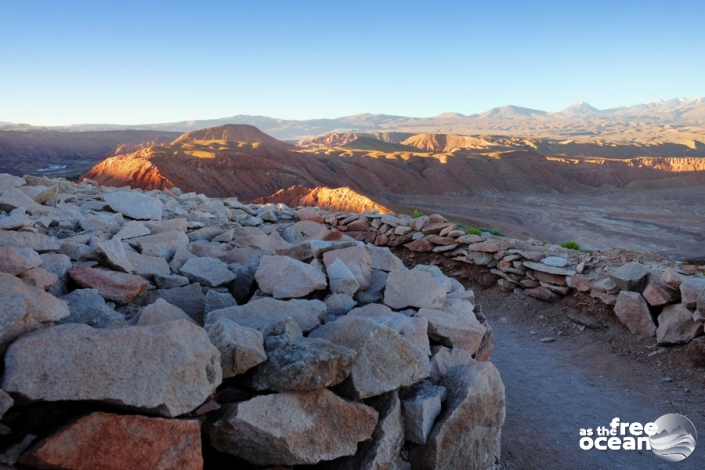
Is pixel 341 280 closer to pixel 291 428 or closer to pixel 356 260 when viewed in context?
pixel 356 260

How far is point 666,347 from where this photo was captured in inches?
236

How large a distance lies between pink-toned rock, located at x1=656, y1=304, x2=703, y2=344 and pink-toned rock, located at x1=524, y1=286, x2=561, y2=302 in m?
1.65

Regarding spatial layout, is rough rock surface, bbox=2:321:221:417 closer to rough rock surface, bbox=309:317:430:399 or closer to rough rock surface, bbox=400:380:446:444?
rough rock surface, bbox=309:317:430:399

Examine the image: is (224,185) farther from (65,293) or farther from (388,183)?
(65,293)

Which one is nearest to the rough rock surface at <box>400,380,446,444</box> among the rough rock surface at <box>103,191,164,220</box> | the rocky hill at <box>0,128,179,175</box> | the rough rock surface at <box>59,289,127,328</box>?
the rough rock surface at <box>59,289,127,328</box>

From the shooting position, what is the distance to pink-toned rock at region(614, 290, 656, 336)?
6.20 metres

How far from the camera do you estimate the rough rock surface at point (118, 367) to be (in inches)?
84.0

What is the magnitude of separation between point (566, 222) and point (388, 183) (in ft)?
47.1

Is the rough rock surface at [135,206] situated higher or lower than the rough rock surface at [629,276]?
higher

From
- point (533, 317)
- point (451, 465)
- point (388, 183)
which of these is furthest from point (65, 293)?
point (388, 183)

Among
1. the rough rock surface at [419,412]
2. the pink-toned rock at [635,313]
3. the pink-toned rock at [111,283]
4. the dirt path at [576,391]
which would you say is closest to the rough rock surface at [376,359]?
the rough rock surface at [419,412]

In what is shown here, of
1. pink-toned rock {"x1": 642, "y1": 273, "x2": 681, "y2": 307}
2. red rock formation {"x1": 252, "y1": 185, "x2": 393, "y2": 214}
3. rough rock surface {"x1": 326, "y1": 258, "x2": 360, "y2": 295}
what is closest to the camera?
rough rock surface {"x1": 326, "y1": 258, "x2": 360, "y2": 295}

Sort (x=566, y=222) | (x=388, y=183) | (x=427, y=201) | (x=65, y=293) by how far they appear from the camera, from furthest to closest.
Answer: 1. (x=388, y=183)
2. (x=427, y=201)
3. (x=566, y=222)
4. (x=65, y=293)

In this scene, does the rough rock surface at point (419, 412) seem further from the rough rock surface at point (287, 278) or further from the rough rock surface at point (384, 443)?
the rough rock surface at point (287, 278)
